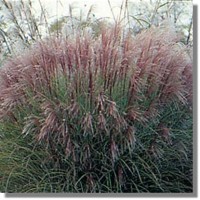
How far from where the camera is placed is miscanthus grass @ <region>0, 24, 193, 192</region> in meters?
2.92

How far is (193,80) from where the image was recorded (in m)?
2.75

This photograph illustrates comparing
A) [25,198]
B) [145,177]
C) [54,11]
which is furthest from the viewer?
[54,11]

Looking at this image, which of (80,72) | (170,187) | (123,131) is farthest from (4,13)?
(170,187)

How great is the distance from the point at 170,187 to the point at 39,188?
0.85 meters

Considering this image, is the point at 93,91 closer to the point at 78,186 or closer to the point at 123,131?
the point at 123,131

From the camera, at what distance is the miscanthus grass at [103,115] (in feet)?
9.58

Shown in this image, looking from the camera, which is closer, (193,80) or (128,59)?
(193,80)

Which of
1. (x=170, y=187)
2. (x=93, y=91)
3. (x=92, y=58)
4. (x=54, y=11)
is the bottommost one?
(x=170, y=187)

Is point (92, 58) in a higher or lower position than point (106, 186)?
higher

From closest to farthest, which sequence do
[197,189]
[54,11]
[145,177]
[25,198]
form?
[197,189], [25,198], [145,177], [54,11]

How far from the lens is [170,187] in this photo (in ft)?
9.66

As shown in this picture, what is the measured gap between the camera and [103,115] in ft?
9.46

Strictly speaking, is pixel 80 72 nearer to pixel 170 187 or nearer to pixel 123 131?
pixel 123 131

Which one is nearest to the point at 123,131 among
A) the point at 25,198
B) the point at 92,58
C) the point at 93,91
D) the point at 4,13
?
the point at 93,91
